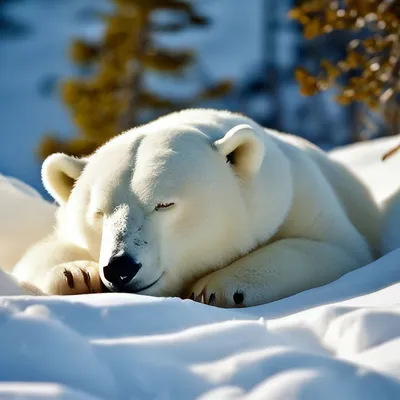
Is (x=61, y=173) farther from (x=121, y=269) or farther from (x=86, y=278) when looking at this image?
(x=121, y=269)

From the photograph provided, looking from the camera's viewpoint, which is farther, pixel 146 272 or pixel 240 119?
pixel 240 119

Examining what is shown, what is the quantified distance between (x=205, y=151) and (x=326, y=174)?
4.36 feet

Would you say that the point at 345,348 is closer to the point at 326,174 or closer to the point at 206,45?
the point at 326,174

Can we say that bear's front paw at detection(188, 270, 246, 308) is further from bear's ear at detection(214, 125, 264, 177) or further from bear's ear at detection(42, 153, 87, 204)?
bear's ear at detection(42, 153, 87, 204)

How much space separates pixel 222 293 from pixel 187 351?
0.83m

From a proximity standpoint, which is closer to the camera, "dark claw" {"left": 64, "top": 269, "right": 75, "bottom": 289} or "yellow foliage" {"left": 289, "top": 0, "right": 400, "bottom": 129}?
"dark claw" {"left": 64, "top": 269, "right": 75, "bottom": 289}

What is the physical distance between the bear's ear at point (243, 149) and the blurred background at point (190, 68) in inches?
57.4

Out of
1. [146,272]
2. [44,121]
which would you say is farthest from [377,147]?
[44,121]

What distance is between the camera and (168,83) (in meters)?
30.8

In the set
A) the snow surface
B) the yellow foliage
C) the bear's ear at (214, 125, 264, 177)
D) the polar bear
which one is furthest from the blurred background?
the snow surface

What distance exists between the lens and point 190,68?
15.6 metres

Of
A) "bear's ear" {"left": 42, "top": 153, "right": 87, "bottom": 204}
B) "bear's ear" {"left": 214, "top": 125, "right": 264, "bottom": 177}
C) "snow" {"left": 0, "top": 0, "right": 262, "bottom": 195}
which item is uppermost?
"bear's ear" {"left": 214, "top": 125, "right": 264, "bottom": 177}

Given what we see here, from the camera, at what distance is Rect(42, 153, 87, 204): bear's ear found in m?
2.98

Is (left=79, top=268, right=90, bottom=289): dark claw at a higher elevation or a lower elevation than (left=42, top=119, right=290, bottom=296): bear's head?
lower
